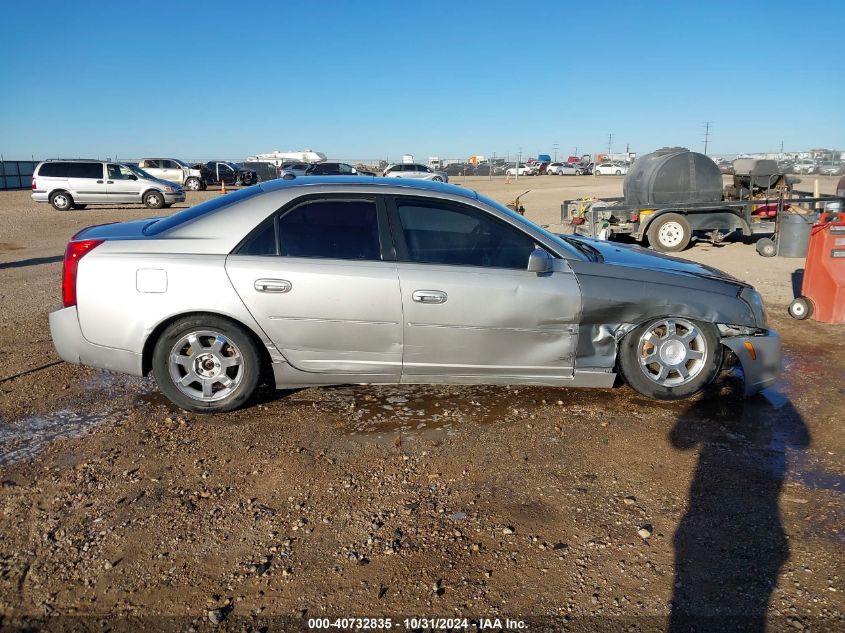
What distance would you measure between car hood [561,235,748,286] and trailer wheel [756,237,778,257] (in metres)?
8.08

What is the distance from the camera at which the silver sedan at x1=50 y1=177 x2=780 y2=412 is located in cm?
436

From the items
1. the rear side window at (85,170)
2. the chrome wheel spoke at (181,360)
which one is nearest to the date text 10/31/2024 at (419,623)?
the chrome wheel spoke at (181,360)

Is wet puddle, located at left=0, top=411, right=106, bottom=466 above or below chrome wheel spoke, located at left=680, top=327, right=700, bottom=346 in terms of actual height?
below

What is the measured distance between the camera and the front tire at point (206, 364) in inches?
173

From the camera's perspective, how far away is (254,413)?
182 inches

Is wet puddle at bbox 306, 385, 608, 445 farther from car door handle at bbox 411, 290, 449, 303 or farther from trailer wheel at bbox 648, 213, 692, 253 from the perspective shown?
trailer wheel at bbox 648, 213, 692, 253

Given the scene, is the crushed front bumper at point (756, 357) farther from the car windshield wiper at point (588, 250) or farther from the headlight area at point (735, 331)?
the car windshield wiper at point (588, 250)

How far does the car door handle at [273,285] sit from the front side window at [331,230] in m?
0.21

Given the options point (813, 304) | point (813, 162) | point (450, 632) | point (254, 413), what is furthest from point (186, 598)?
point (813, 162)

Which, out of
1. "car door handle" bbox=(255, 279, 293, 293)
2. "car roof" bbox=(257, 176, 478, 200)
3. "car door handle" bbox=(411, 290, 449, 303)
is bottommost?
"car door handle" bbox=(411, 290, 449, 303)

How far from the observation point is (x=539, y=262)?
434 cm

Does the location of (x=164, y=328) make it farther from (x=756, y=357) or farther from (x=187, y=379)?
A: (x=756, y=357)

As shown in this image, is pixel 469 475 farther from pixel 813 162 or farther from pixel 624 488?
pixel 813 162

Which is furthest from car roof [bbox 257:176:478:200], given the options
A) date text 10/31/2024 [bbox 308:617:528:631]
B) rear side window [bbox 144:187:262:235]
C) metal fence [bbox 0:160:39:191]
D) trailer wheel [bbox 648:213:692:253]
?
metal fence [bbox 0:160:39:191]
